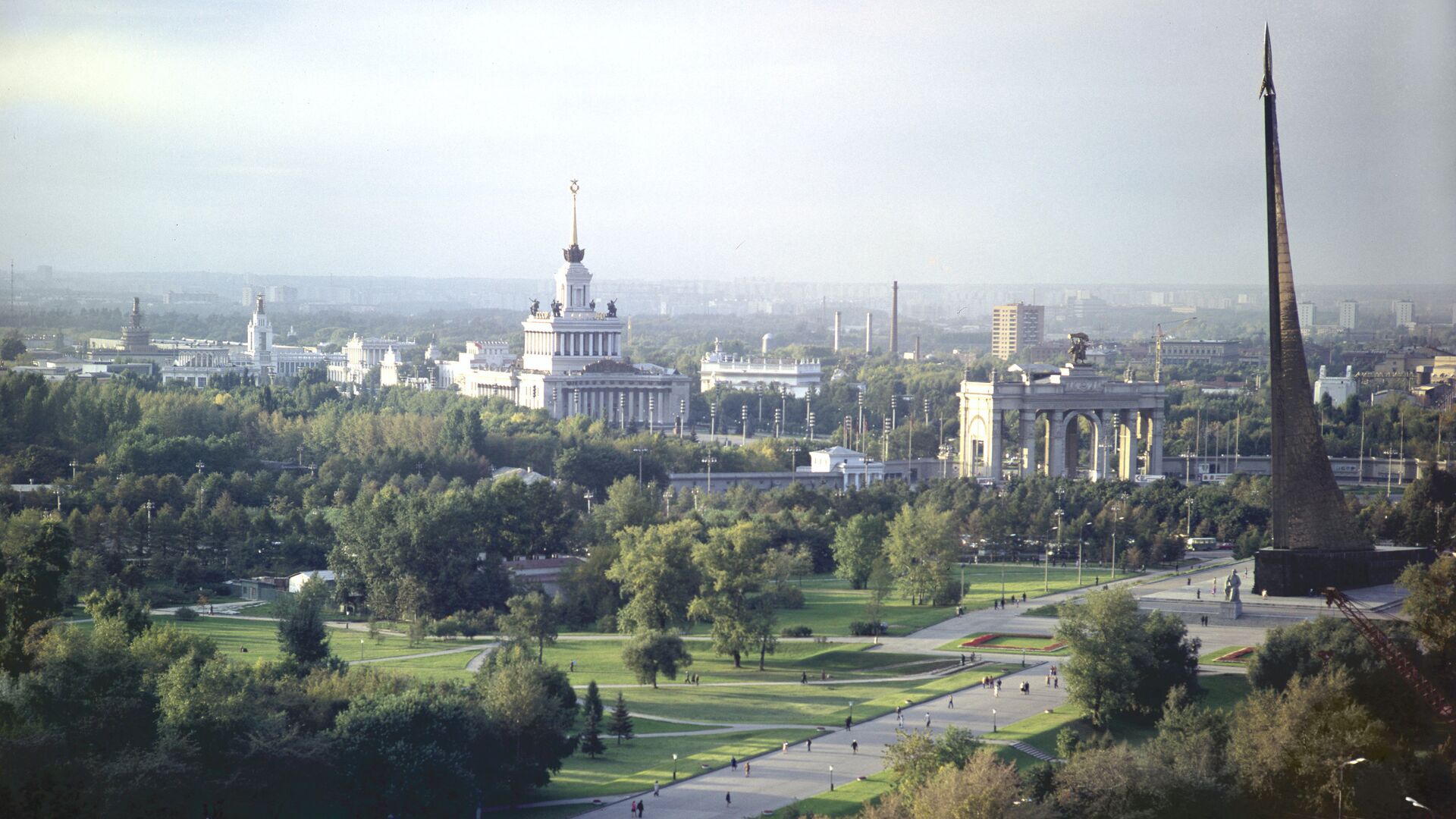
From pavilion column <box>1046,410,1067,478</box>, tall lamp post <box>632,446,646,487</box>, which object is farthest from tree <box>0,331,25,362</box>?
pavilion column <box>1046,410,1067,478</box>

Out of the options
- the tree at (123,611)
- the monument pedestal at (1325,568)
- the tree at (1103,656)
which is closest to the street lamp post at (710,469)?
the monument pedestal at (1325,568)

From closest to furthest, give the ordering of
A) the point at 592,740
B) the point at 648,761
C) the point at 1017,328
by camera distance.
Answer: the point at 648,761 → the point at 592,740 → the point at 1017,328

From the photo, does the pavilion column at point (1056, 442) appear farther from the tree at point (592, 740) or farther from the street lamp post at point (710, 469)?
the tree at point (592, 740)

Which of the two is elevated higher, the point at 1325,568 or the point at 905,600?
the point at 1325,568

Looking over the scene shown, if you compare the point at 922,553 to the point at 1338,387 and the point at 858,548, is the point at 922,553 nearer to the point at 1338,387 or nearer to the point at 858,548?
the point at 858,548

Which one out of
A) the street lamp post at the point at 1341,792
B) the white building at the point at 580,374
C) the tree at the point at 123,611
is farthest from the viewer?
the white building at the point at 580,374

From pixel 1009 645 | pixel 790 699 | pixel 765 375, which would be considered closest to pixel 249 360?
pixel 765 375
